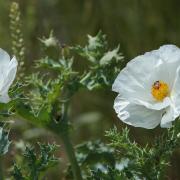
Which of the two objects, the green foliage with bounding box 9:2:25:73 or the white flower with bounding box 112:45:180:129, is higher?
the green foliage with bounding box 9:2:25:73

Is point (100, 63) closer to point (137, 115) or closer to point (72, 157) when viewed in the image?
point (72, 157)

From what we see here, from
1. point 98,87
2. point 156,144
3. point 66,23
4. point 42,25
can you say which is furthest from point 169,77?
point 66,23

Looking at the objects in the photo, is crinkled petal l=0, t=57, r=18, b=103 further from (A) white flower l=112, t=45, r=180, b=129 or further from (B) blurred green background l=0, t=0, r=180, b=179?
(B) blurred green background l=0, t=0, r=180, b=179

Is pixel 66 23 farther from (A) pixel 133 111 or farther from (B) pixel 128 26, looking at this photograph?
(A) pixel 133 111

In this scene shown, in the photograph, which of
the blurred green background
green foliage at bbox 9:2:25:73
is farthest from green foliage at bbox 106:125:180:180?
the blurred green background

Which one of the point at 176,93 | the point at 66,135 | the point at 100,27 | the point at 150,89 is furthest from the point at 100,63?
the point at 100,27

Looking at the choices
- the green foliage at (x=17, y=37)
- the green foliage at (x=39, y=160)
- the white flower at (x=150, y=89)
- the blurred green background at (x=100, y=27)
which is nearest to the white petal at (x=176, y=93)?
the white flower at (x=150, y=89)

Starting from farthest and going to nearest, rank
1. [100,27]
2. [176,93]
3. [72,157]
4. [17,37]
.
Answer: [100,27], [17,37], [72,157], [176,93]
